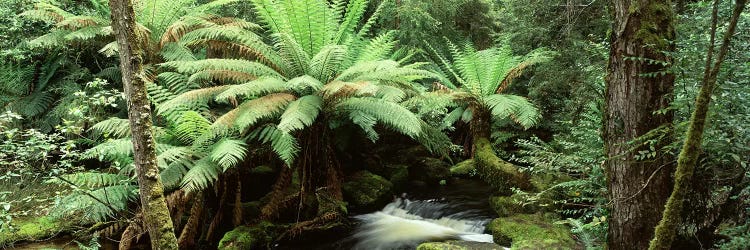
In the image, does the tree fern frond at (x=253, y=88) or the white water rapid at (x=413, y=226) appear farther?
the white water rapid at (x=413, y=226)

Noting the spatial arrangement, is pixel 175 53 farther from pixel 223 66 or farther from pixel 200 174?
pixel 200 174

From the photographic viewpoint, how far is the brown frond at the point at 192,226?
364 cm

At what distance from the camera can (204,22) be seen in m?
4.88

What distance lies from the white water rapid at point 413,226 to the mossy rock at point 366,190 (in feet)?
0.46

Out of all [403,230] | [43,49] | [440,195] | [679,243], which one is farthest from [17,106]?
[679,243]

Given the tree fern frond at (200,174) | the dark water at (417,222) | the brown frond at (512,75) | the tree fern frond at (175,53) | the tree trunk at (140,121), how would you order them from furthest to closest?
the brown frond at (512,75)
the tree fern frond at (175,53)
the dark water at (417,222)
the tree fern frond at (200,174)
the tree trunk at (140,121)

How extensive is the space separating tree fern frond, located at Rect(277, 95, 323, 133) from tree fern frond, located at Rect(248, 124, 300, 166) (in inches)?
3.9

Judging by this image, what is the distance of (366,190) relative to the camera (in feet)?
17.0

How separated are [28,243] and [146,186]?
257 cm

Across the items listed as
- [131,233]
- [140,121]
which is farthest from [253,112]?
[131,233]

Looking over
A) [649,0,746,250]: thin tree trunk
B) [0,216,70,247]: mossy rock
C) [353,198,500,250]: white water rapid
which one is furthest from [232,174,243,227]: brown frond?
[649,0,746,250]: thin tree trunk

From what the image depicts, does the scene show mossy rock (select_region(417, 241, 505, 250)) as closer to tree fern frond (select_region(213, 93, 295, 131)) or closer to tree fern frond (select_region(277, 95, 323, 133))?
tree fern frond (select_region(277, 95, 323, 133))

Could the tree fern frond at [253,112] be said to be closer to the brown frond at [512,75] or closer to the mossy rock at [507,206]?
the mossy rock at [507,206]

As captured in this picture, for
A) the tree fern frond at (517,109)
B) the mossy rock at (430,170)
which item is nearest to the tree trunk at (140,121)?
the tree fern frond at (517,109)
